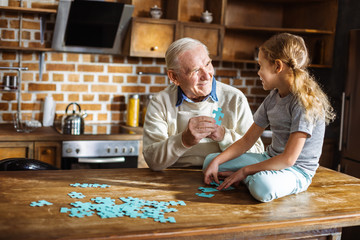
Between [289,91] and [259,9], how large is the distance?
111 inches

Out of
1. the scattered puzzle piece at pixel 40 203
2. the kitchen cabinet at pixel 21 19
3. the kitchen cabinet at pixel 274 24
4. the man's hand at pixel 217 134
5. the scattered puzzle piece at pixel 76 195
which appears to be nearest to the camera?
the scattered puzzle piece at pixel 40 203

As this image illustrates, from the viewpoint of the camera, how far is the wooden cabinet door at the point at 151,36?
3.97 m

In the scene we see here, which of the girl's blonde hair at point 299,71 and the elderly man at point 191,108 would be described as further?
the elderly man at point 191,108

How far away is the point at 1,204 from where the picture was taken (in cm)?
155

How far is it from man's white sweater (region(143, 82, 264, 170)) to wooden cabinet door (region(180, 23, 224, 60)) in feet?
5.33

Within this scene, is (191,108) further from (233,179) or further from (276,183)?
(276,183)

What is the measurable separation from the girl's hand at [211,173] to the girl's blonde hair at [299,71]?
0.46m

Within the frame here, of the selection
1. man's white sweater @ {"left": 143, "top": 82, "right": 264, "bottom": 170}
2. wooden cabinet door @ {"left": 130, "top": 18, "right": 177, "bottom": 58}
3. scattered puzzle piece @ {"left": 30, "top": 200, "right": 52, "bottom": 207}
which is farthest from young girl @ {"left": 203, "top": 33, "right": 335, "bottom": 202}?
wooden cabinet door @ {"left": 130, "top": 18, "right": 177, "bottom": 58}

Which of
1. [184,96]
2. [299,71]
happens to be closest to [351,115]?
[184,96]

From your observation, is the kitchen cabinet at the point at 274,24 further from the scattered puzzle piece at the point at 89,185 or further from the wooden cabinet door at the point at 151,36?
the scattered puzzle piece at the point at 89,185

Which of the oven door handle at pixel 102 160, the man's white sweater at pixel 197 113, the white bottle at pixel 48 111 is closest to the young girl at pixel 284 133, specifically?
the man's white sweater at pixel 197 113

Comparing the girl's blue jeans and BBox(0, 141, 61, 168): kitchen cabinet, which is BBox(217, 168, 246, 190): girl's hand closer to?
the girl's blue jeans

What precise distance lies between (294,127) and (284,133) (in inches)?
5.8

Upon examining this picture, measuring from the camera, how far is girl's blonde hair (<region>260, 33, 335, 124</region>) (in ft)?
6.16
